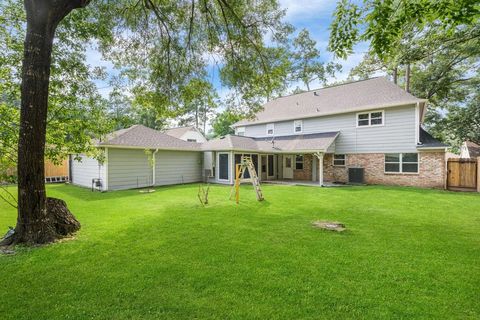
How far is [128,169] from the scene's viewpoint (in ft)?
45.1

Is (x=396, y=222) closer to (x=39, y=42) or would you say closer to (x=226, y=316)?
(x=226, y=316)

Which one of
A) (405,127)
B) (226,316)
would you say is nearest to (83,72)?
(226,316)

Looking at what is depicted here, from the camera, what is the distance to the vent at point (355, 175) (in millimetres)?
15415

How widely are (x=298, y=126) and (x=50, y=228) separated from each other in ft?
53.3

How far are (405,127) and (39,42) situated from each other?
628 inches

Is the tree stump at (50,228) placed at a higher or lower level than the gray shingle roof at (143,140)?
lower

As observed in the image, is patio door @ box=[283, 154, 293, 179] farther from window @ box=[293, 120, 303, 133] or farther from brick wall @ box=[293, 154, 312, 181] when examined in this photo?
window @ box=[293, 120, 303, 133]

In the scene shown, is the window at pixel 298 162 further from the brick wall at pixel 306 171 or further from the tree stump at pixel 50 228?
the tree stump at pixel 50 228

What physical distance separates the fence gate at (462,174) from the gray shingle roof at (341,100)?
371 centimetres

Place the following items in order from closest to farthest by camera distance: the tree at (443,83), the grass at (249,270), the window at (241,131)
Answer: the grass at (249,270) → the tree at (443,83) → the window at (241,131)

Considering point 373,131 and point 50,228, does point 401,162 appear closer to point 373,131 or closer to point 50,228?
point 373,131

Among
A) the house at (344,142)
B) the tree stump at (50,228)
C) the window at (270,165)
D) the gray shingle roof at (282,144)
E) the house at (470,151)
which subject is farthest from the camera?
the house at (470,151)

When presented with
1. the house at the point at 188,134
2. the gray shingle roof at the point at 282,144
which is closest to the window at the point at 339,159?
the gray shingle roof at the point at 282,144

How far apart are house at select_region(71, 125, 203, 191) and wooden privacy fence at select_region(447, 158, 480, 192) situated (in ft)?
48.1
